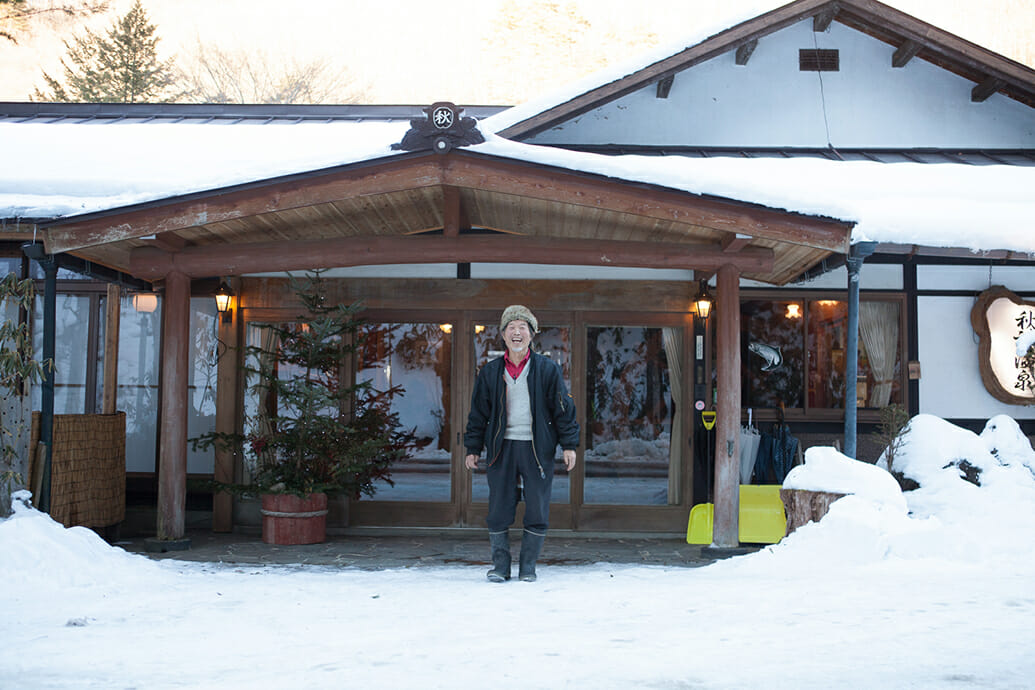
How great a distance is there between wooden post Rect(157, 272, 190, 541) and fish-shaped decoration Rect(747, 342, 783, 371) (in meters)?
5.08

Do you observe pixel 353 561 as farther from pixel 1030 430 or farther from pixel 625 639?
pixel 1030 430

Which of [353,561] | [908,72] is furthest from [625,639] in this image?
[908,72]

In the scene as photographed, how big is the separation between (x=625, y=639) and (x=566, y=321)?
4.92 meters

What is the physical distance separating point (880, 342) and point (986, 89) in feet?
10.6

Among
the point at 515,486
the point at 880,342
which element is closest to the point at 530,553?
the point at 515,486

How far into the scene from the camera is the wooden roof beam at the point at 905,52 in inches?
383

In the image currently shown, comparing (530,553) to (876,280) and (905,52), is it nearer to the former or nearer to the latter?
(876,280)

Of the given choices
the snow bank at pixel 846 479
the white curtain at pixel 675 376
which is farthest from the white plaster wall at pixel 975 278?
the snow bank at pixel 846 479

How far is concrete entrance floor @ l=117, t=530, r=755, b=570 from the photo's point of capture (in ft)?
22.2

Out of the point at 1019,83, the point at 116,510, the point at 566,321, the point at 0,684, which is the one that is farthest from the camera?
the point at 1019,83

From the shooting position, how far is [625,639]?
4031mm

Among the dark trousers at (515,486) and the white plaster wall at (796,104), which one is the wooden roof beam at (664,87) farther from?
the dark trousers at (515,486)

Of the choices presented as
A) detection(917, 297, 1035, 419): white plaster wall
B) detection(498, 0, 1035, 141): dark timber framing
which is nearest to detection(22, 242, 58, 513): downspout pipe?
detection(498, 0, 1035, 141): dark timber framing

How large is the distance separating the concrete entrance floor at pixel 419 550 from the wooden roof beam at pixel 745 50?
5142 millimetres
